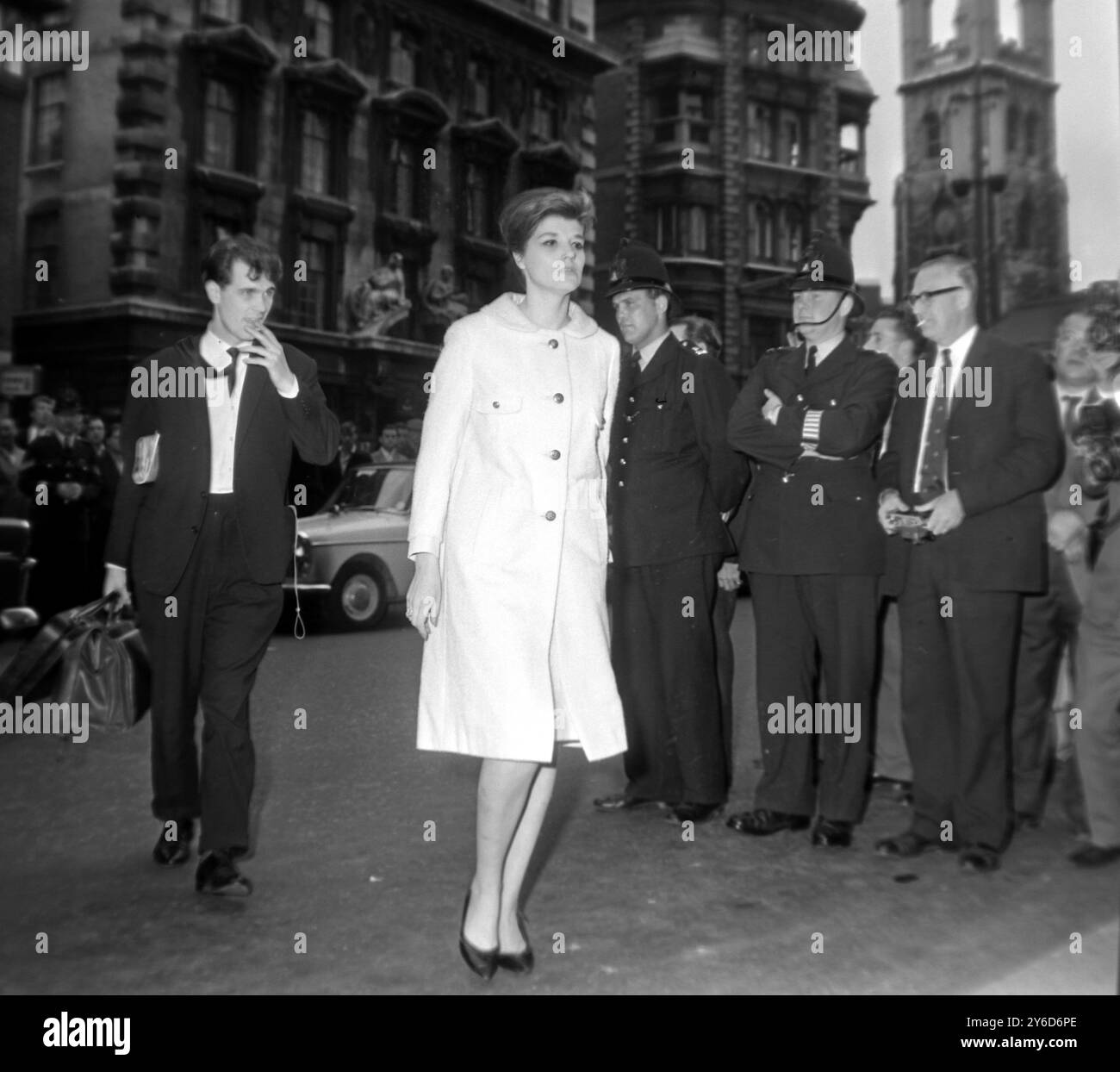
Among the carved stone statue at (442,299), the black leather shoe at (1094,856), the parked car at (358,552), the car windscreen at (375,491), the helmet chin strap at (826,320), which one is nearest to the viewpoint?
the black leather shoe at (1094,856)

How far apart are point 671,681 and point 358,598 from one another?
24.8 ft

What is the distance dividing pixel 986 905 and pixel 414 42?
2924 cm

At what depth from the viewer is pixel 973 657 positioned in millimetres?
4645

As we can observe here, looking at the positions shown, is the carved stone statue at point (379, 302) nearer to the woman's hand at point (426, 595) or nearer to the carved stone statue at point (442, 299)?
the carved stone statue at point (442, 299)

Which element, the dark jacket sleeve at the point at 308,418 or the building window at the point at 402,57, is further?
the building window at the point at 402,57

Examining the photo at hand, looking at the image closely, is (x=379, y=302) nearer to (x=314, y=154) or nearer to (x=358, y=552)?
(x=314, y=154)

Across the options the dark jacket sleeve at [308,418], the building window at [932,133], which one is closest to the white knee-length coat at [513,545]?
the dark jacket sleeve at [308,418]

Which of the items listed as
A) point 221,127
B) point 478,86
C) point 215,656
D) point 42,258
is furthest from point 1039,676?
point 478,86

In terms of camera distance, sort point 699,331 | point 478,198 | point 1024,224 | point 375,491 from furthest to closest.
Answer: point 478,198 → point 1024,224 → point 375,491 → point 699,331

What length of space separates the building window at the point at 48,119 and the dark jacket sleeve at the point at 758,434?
23.6m

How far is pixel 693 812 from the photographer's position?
5.21 m

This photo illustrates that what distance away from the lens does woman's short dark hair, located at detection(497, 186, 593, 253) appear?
138 inches

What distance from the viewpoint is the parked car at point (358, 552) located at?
1234 cm
